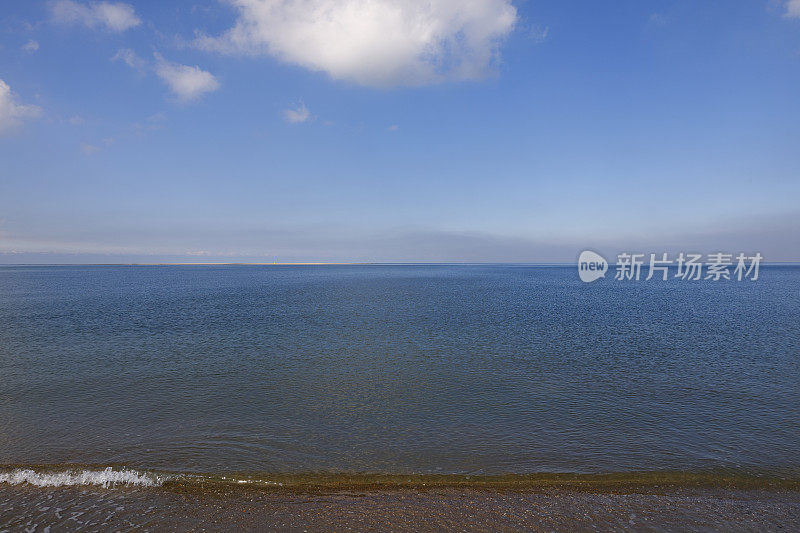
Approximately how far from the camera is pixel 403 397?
20.7 meters

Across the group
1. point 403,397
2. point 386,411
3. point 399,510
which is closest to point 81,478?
point 399,510

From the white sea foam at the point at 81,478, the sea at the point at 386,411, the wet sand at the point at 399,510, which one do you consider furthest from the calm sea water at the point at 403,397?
the wet sand at the point at 399,510

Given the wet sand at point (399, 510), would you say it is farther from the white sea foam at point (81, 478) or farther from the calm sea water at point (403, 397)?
the calm sea water at point (403, 397)

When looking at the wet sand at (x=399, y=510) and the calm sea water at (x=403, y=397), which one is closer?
the wet sand at (x=399, y=510)

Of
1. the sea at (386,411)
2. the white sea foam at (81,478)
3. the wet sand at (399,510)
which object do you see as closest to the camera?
the wet sand at (399,510)

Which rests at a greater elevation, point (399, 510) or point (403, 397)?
point (399, 510)

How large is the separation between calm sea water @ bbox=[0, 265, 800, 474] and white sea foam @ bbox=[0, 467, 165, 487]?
0.91 metres

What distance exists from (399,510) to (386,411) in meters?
Result: 7.89

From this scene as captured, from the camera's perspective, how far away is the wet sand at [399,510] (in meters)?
10.3

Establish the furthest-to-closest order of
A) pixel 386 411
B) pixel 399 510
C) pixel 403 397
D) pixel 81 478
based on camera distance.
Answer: pixel 403 397
pixel 386 411
pixel 81 478
pixel 399 510

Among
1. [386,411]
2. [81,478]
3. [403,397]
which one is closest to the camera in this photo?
[81,478]

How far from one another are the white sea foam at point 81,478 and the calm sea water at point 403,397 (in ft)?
2.99

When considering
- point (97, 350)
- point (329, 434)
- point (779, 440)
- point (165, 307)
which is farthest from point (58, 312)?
point (779, 440)

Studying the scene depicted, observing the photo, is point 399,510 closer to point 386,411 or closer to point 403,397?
point 386,411
